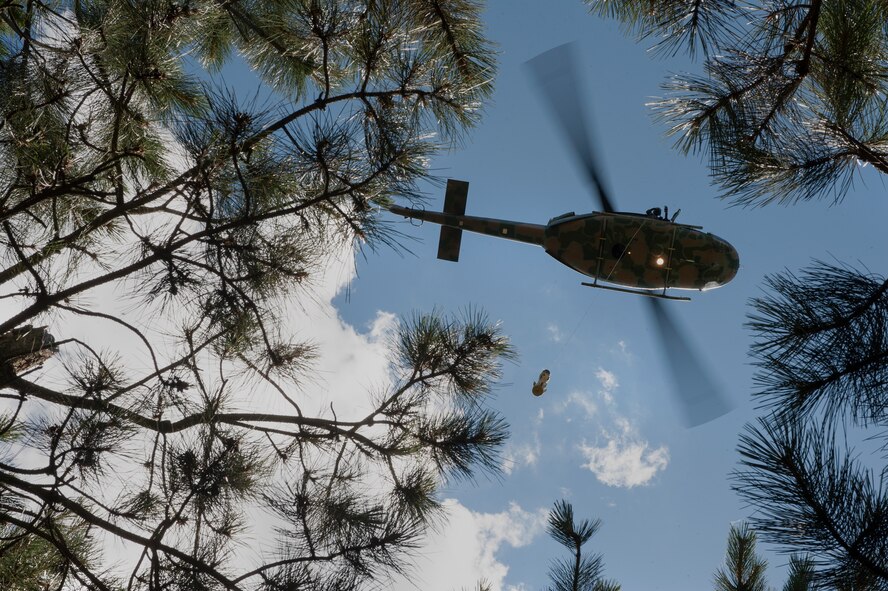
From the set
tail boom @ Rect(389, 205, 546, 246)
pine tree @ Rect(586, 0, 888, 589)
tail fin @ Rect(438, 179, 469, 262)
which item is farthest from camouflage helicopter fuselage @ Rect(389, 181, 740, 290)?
pine tree @ Rect(586, 0, 888, 589)

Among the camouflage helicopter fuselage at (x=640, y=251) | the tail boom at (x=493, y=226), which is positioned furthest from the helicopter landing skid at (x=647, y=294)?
the tail boom at (x=493, y=226)

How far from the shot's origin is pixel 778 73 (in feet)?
6.72

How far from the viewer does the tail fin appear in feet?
14.8

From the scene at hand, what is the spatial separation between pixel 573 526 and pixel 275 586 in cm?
161

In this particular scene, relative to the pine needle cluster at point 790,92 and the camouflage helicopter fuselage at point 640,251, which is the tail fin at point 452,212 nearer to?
the camouflage helicopter fuselage at point 640,251

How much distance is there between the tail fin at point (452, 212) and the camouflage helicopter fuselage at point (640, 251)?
50 centimetres

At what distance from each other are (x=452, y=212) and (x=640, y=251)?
4.24ft

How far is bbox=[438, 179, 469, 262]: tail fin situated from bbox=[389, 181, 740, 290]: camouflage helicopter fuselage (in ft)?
1.65

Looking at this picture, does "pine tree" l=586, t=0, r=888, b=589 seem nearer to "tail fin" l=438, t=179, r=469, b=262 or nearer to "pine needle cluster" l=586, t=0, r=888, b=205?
"pine needle cluster" l=586, t=0, r=888, b=205

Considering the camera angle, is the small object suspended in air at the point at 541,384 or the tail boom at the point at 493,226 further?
the tail boom at the point at 493,226

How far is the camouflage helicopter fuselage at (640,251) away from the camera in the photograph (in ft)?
13.6

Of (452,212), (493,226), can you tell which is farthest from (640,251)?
(452,212)

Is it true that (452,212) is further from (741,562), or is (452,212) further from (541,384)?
(741,562)

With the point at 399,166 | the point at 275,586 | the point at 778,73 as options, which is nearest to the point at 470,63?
the point at 399,166
